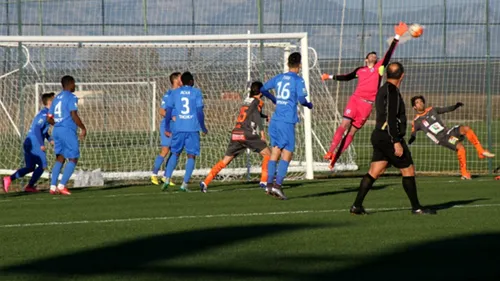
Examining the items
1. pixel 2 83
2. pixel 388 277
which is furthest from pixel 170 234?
pixel 2 83

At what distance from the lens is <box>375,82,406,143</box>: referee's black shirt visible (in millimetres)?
12664

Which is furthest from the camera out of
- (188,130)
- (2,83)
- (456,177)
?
(2,83)

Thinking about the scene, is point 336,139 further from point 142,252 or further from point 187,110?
point 142,252

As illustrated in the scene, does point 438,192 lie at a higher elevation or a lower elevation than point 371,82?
lower

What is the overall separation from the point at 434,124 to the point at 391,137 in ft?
27.8

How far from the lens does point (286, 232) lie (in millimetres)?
11469

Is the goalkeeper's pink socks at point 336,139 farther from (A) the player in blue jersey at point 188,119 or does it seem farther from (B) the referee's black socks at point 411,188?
(B) the referee's black socks at point 411,188

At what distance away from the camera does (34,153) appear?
1889 cm

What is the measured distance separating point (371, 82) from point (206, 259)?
10178 mm

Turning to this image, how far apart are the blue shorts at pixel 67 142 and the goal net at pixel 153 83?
2.21 meters

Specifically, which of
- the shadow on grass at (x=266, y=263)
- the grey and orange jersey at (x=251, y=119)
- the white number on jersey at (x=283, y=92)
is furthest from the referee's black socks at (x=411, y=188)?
the grey and orange jersey at (x=251, y=119)

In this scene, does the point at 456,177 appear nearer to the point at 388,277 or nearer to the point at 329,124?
the point at 329,124

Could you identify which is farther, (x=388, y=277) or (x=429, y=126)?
(x=429, y=126)

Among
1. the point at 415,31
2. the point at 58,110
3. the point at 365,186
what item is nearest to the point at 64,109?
the point at 58,110
